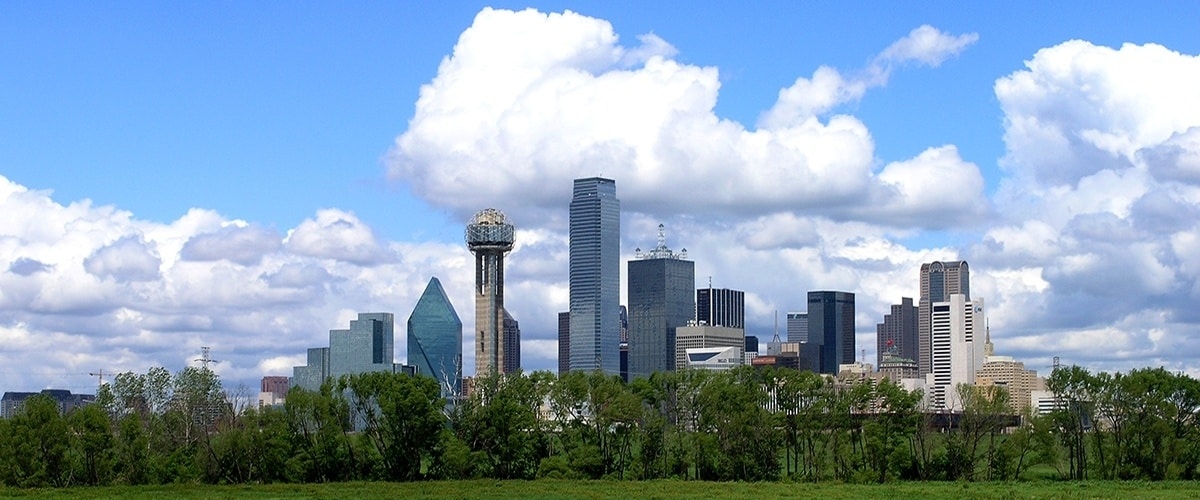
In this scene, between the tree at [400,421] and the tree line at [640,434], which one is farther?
the tree at [400,421]

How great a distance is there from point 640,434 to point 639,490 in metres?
27.7

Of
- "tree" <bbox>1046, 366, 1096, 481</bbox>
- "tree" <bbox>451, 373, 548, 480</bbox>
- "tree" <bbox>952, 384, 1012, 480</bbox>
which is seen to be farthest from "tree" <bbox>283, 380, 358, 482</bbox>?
"tree" <bbox>1046, 366, 1096, 481</bbox>

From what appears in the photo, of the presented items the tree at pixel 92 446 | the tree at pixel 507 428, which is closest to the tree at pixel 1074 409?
the tree at pixel 507 428

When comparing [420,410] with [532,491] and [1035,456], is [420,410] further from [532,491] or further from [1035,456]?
[1035,456]

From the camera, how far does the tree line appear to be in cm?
15162

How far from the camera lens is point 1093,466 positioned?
15912 cm

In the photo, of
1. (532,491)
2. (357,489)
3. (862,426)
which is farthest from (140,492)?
(862,426)

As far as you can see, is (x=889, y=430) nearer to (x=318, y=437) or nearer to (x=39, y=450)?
(x=318, y=437)

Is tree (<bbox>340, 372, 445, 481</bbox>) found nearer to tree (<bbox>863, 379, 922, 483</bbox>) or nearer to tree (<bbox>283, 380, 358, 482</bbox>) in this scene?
tree (<bbox>283, 380, 358, 482</bbox>)

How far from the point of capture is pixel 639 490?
430ft

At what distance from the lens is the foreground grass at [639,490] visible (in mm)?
124812

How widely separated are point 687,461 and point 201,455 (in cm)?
4516

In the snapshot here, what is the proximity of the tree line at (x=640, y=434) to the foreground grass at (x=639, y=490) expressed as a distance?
883 cm

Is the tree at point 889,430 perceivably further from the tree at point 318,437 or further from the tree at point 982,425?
the tree at point 318,437
